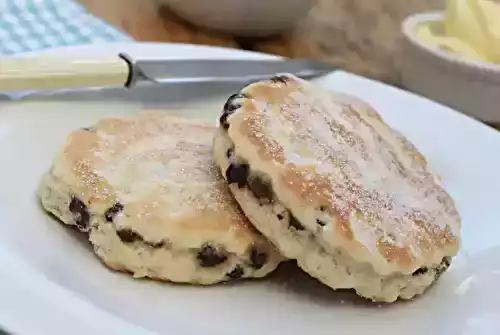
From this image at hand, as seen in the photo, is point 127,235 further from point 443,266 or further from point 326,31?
point 326,31

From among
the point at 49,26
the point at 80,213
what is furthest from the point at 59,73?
the point at 49,26

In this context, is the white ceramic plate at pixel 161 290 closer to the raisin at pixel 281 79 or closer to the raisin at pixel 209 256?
→ the raisin at pixel 209 256

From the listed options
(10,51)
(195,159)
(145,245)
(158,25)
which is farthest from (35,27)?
(145,245)

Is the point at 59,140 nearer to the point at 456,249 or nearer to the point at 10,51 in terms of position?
the point at 10,51

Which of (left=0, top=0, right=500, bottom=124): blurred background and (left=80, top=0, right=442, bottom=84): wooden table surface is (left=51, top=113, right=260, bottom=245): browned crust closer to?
(left=0, top=0, right=500, bottom=124): blurred background

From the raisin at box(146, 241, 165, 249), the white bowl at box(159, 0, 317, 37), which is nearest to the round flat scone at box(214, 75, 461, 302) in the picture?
the raisin at box(146, 241, 165, 249)
